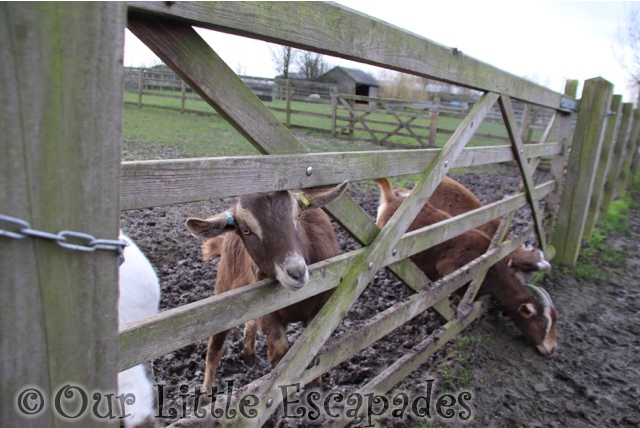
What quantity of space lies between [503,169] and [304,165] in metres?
13.3

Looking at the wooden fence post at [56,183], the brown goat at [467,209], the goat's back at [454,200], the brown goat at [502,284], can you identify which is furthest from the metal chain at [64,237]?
the goat's back at [454,200]

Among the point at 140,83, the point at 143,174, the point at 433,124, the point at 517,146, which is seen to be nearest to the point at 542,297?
the point at 517,146

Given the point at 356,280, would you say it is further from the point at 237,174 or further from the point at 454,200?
the point at 454,200

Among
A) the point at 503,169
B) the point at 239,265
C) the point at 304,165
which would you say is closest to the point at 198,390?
the point at 239,265

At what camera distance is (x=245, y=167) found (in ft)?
5.61

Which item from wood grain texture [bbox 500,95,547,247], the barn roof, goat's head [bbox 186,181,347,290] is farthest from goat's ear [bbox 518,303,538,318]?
the barn roof

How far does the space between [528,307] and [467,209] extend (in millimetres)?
1975

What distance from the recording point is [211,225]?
2.25 meters

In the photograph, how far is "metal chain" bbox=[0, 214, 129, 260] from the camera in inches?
36.5

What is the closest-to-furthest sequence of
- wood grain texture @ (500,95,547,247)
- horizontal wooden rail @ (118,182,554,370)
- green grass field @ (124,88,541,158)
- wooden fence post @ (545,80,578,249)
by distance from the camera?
horizontal wooden rail @ (118,182,554,370) < wood grain texture @ (500,95,547,247) < wooden fence post @ (545,80,578,249) < green grass field @ (124,88,541,158)

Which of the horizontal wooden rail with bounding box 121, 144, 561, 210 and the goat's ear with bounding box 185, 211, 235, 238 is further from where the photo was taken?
the goat's ear with bounding box 185, 211, 235, 238

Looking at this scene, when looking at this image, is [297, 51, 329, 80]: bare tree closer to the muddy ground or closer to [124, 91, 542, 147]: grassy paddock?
[124, 91, 542, 147]: grassy paddock

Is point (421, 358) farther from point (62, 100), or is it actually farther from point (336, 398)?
point (62, 100)

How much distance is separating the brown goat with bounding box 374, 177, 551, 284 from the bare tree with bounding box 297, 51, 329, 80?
1145 inches
